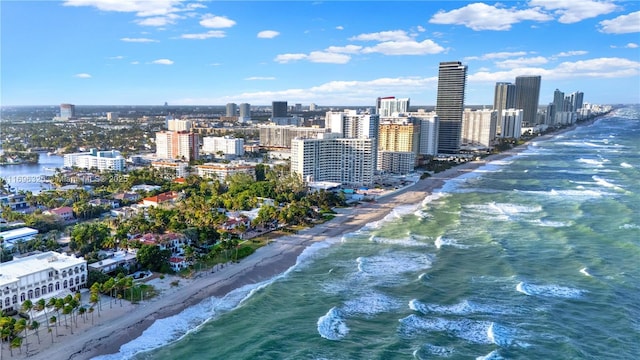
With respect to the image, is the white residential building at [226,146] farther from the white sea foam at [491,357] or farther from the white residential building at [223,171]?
the white sea foam at [491,357]

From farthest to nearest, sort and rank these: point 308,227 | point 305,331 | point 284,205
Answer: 1. point 284,205
2. point 308,227
3. point 305,331

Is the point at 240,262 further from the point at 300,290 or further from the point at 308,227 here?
the point at 308,227

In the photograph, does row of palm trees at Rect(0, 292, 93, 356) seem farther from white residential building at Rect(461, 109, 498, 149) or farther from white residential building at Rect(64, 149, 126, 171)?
white residential building at Rect(461, 109, 498, 149)

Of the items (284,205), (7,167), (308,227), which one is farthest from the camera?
(7,167)

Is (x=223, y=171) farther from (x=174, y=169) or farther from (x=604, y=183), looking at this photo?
(x=604, y=183)

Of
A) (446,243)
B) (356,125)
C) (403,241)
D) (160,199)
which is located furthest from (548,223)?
(160,199)

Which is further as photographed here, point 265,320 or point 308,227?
point 308,227

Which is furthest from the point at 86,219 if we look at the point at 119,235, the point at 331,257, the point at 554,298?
the point at 554,298
